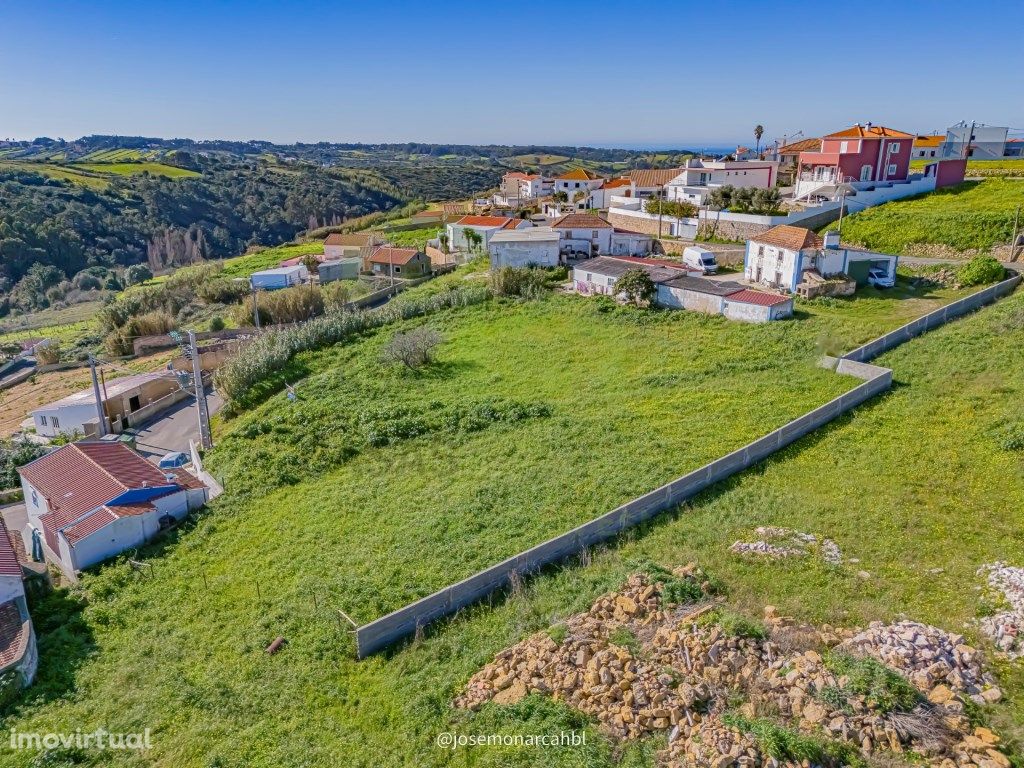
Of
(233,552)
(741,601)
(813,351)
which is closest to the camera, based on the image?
(741,601)

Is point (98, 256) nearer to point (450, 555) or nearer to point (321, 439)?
point (321, 439)

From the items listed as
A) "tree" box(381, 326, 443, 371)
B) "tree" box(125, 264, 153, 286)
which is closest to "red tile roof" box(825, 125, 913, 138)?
"tree" box(381, 326, 443, 371)

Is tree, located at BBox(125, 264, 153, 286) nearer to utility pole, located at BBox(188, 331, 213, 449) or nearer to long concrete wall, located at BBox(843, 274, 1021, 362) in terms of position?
utility pole, located at BBox(188, 331, 213, 449)

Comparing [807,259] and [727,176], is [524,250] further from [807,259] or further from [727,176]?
[727,176]

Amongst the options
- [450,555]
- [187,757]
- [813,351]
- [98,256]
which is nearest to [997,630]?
[450,555]

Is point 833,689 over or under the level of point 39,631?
over

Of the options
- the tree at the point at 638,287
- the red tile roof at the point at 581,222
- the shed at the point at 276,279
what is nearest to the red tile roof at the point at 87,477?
the tree at the point at 638,287

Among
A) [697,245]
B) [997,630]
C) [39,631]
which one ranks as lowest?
[39,631]

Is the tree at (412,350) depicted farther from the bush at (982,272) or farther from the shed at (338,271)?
the bush at (982,272)
